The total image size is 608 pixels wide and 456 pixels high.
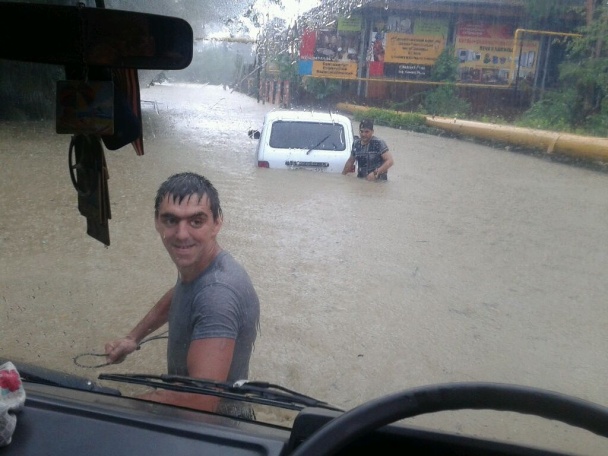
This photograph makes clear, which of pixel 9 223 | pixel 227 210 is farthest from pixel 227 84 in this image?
pixel 9 223

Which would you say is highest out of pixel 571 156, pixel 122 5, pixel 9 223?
pixel 122 5

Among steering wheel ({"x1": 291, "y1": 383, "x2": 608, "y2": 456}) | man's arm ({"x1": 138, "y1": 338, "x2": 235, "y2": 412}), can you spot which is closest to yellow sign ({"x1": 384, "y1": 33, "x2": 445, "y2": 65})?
man's arm ({"x1": 138, "y1": 338, "x2": 235, "y2": 412})

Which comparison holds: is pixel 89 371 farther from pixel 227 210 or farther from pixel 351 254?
pixel 227 210

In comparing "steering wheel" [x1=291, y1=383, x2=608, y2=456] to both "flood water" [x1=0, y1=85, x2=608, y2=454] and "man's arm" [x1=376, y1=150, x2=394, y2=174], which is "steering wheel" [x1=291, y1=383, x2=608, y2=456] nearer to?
"flood water" [x1=0, y1=85, x2=608, y2=454]

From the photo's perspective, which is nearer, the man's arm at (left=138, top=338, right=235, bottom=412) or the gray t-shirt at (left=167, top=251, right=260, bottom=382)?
the man's arm at (left=138, top=338, right=235, bottom=412)

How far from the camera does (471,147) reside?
41.2 ft

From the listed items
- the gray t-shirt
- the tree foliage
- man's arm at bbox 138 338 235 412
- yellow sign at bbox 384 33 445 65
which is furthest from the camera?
yellow sign at bbox 384 33 445 65

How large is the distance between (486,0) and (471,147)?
2.33 metres

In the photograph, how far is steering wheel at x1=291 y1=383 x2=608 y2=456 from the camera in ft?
4.91

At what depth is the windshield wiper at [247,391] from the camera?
2342 mm

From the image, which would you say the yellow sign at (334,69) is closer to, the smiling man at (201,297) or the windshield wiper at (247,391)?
the smiling man at (201,297)

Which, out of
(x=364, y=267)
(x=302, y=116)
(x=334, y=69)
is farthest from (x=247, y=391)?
(x=334, y=69)

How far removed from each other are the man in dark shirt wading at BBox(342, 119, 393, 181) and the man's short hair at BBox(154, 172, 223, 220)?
263 inches

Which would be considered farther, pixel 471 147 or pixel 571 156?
pixel 471 147
